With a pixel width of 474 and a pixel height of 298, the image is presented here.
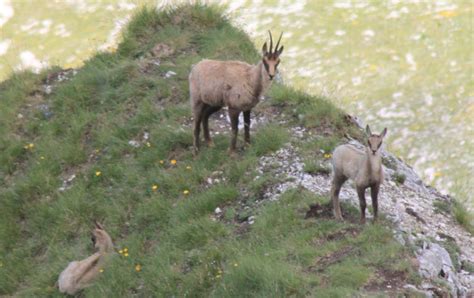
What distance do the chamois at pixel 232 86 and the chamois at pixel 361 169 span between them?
2.02m

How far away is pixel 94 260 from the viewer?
1166cm

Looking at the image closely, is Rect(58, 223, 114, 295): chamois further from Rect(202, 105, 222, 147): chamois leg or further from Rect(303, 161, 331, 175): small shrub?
Rect(303, 161, 331, 175): small shrub

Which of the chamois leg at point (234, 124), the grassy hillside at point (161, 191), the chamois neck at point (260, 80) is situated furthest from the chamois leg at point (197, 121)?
the chamois neck at point (260, 80)

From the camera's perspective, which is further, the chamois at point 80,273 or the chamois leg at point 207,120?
the chamois leg at point 207,120

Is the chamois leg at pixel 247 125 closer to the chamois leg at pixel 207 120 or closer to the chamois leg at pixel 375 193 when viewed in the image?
the chamois leg at pixel 207 120

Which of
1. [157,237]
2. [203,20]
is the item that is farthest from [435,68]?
[157,237]

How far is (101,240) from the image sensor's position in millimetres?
12070

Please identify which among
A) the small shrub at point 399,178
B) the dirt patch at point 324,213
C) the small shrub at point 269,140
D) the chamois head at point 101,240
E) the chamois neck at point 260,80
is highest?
the chamois neck at point 260,80

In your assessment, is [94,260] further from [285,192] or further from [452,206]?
[452,206]

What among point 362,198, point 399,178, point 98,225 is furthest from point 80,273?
point 399,178

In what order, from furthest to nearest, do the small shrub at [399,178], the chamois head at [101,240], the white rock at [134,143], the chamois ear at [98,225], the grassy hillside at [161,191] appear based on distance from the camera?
the white rock at [134,143] → the small shrub at [399,178] → the chamois ear at [98,225] → the chamois head at [101,240] → the grassy hillside at [161,191]

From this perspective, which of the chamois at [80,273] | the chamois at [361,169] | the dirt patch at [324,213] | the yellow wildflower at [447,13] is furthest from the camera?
the yellow wildflower at [447,13]

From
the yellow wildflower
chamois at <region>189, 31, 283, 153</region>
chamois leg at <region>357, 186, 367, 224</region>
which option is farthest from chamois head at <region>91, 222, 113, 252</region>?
the yellow wildflower

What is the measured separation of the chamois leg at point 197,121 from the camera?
1337 centimetres
